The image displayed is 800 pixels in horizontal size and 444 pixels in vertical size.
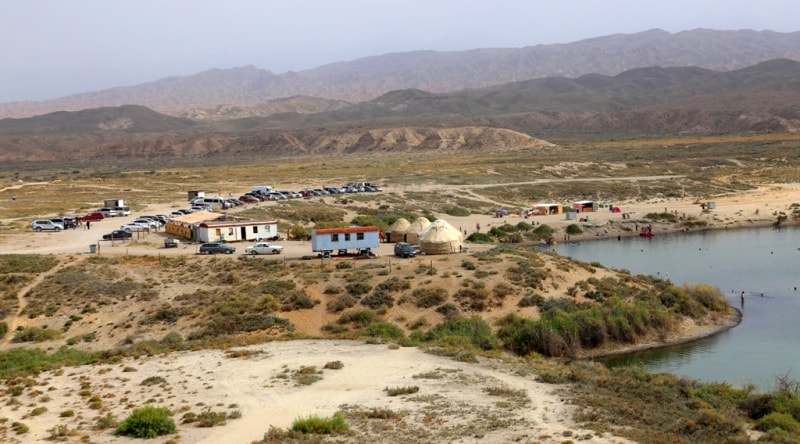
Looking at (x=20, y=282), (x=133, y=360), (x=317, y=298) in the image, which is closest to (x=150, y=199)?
(x=20, y=282)

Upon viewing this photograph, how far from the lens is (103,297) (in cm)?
4138

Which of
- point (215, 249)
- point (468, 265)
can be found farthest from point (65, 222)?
point (468, 265)

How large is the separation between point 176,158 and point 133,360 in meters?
164

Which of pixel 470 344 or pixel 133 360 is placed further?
pixel 470 344

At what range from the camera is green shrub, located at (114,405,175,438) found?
→ 20938 millimetres

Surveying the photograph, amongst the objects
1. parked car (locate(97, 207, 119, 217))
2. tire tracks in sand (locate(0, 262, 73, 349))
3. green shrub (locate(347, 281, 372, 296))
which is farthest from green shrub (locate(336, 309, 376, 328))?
parked car (locate(97, 207, 119, 217))

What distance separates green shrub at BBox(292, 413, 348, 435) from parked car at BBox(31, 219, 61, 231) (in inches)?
1948

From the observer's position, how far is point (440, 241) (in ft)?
157

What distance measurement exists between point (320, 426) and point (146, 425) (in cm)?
459

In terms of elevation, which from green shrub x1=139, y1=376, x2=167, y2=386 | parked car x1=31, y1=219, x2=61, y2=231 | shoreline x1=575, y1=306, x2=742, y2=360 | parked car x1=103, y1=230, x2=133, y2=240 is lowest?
shoreline x1=575, y1=306, x2=742, y2=360

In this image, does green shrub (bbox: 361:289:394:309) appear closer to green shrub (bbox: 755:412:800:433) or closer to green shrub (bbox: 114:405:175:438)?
green shrub (bbox: 114:405:175:438)

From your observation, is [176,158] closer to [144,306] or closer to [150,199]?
[150,199]

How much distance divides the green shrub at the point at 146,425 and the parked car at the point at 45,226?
46783 millimetres

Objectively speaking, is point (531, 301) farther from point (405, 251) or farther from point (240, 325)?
point (240, 325)
